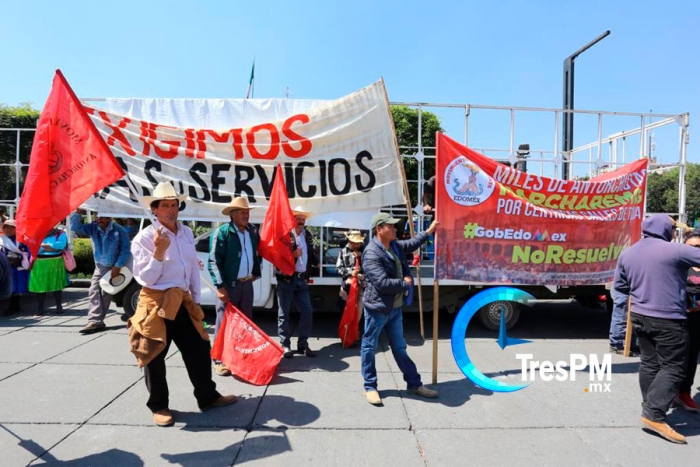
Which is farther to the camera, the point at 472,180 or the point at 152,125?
the point at 152,125

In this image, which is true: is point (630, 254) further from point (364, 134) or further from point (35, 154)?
point (35, 154)

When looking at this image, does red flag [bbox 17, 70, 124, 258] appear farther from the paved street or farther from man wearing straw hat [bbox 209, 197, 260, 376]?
the paved street

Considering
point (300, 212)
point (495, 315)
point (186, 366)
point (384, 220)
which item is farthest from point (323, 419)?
point (495, 315)

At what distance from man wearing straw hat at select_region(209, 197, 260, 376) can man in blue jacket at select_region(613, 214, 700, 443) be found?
3.75m

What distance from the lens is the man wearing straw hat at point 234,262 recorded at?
4500 millimetres

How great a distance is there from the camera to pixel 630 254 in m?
3.71

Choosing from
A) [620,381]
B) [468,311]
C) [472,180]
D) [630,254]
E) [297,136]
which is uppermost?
[297,136]

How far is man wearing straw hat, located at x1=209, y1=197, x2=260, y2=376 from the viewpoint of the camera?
14.8ft

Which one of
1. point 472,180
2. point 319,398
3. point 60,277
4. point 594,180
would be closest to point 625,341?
point 594,180

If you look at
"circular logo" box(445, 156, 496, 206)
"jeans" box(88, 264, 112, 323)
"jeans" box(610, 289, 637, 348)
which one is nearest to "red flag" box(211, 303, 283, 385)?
"circular logo" box(445, 156, 496, 206)

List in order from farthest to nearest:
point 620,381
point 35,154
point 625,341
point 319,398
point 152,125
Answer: point 152,125 < point 625,341 < point 620,381 < point 319,398 < point 35,154

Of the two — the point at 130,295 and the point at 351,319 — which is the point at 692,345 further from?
the point at 130,295

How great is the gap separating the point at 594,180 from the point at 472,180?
6.47 ft

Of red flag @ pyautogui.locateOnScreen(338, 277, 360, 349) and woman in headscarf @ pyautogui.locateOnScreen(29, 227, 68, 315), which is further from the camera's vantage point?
woman in headscarf @ pyautogui.locateOnScreen(29, 227, 68, 315)
